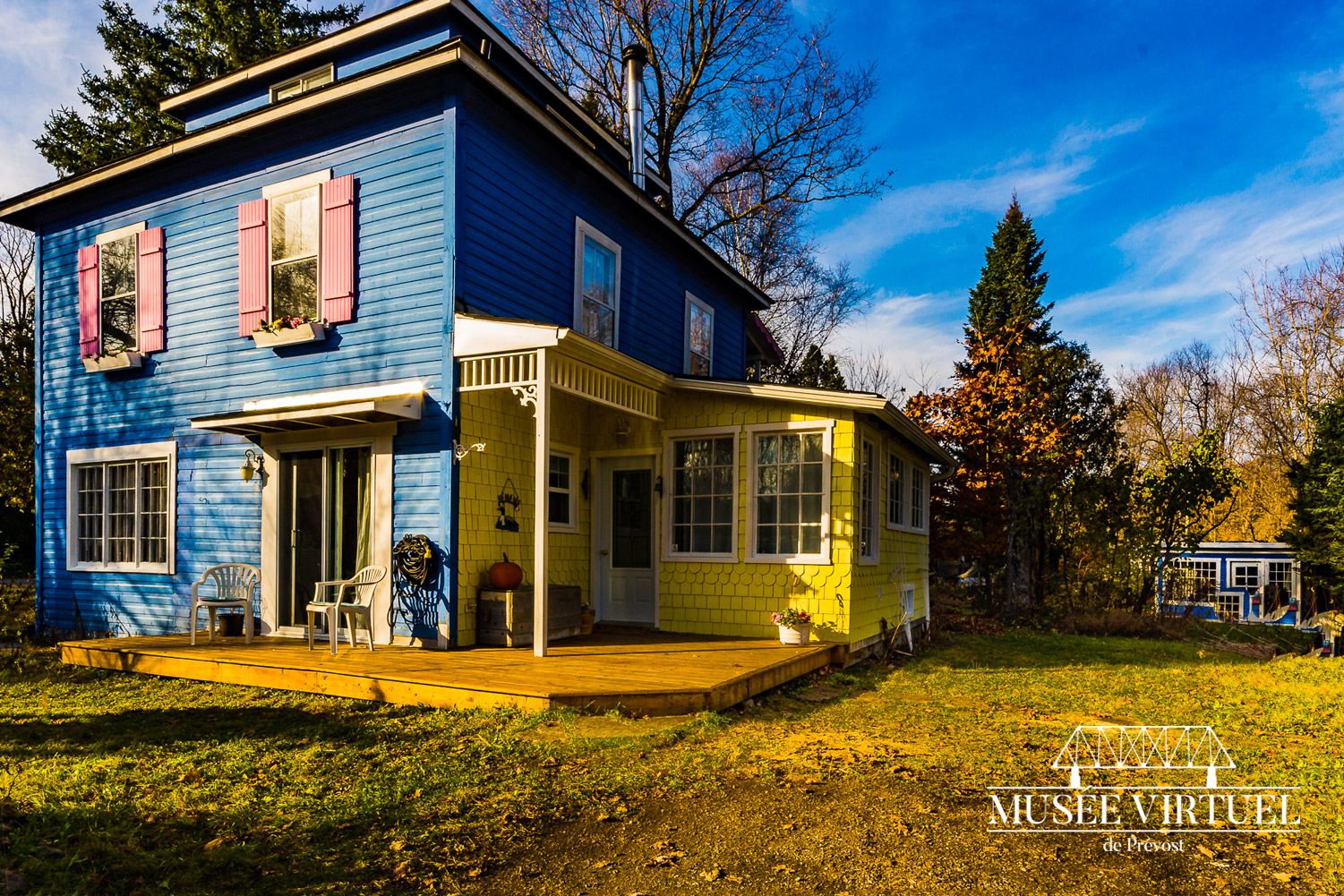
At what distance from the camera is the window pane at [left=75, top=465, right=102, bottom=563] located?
422 inches

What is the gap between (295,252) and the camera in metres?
8.95

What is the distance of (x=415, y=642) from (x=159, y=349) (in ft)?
18.0

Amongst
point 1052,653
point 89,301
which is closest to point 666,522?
point 1052,653

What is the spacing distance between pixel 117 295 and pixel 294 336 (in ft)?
12.6

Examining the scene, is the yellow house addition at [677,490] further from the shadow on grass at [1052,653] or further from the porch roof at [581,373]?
the shadow on grass at [1052,653]

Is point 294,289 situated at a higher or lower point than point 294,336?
higher

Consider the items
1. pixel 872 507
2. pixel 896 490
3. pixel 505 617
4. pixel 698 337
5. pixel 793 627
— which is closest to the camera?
pixel 505 617

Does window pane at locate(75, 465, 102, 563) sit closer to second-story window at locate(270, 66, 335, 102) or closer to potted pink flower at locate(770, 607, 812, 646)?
second-story window at locate(270, 66, 335, 102)

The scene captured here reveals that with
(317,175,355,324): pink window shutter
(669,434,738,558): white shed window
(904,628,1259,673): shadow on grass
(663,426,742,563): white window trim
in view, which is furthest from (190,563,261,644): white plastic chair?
(904,628,1259,673): shadow on grass

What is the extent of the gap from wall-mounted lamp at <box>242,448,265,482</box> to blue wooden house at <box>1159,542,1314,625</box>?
2218 cm

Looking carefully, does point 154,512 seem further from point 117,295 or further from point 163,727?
point 163,727

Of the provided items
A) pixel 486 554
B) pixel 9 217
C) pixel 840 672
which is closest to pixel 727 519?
pixel 840 672

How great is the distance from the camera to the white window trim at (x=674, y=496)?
30.2 feet

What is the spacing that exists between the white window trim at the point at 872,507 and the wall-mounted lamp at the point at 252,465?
21.8 feet
